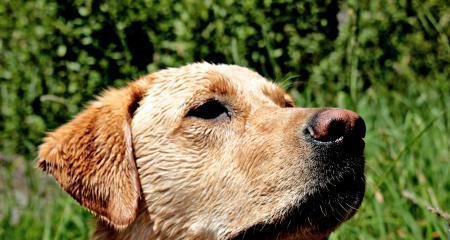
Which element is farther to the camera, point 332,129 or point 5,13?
point 5,13

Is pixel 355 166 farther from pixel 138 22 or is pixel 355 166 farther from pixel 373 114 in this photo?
pixel 138 22

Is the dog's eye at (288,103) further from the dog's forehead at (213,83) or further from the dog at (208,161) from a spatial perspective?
the dog at (208,161)

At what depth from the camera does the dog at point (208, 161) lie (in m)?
3.57

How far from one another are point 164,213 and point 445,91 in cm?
316

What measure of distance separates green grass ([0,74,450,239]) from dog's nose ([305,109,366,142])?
3.89 ft

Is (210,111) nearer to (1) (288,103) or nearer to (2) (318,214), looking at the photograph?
(1) (288,103)

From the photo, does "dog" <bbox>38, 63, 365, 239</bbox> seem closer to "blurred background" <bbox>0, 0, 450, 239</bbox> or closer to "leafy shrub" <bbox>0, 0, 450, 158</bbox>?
"blurred background" <bbox>0, 0, 450, 239</bbox>

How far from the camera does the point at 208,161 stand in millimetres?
3865

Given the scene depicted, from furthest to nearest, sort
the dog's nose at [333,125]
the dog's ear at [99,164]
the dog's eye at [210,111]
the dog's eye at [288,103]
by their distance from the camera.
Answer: the dog's eye at [288,103] → the dog's eye at [210,111] → the dog's ear at [99,164] → the dog's nose at [333,125]

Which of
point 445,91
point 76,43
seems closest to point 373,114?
point 445,91

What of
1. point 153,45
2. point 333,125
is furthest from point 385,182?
point 153,45

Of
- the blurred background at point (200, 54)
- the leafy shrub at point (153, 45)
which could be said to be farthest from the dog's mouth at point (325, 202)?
the leafy shrub at point (153, 45)

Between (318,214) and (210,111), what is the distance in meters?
0.76

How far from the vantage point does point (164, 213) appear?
12.6ft
